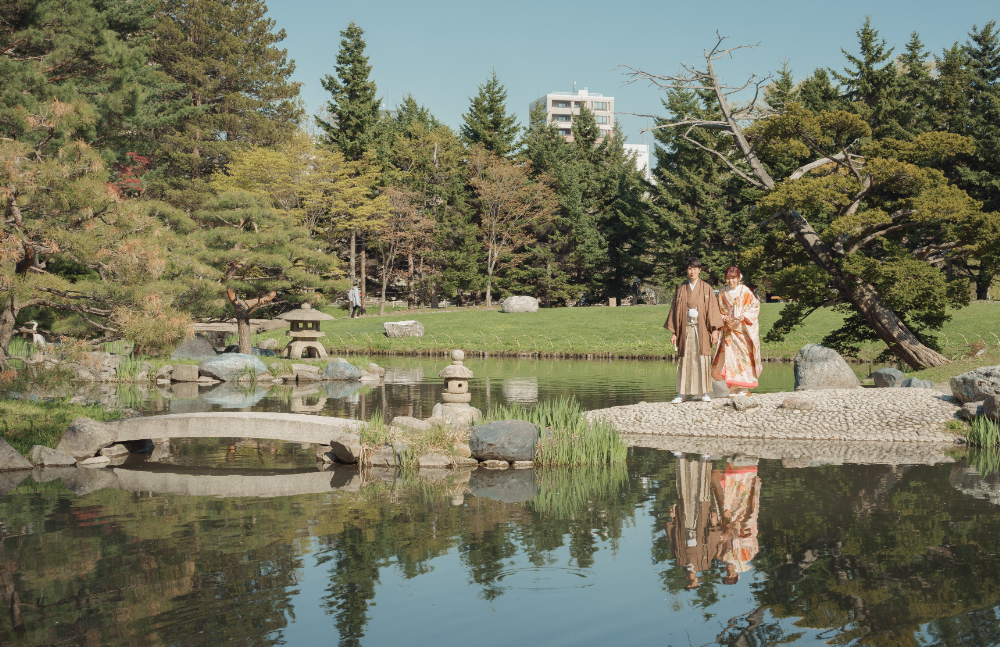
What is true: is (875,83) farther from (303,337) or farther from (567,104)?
(567,104)

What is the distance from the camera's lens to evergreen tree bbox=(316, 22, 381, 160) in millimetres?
42875

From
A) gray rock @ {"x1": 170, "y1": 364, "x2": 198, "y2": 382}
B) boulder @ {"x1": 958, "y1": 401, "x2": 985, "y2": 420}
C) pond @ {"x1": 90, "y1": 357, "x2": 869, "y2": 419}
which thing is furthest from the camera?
gray rock @ {"x1": 170, "y1": 364, "x2": 198, "y2": 382}

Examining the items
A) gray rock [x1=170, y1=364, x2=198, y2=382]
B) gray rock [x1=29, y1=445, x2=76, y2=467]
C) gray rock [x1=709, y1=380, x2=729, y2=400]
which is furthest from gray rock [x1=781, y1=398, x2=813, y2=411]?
gray rock [x1=170, y1=364, x2=198, y2=382]

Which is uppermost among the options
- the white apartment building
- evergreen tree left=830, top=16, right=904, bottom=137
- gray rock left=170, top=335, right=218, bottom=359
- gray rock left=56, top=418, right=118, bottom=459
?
the white apartment building

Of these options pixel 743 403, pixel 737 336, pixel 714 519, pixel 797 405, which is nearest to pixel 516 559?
pixel 714 519

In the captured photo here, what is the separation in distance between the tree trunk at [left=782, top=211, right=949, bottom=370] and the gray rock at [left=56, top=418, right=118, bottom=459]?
12.4 meters

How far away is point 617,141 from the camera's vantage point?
54.3 metres

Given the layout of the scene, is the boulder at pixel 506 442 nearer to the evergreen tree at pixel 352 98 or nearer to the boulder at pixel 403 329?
the boulder at pixel 403 329

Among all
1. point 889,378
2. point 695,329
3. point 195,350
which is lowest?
point 889,378

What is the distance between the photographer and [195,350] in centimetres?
2355

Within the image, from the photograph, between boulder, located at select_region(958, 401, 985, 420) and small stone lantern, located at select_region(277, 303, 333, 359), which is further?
small stone lantern, located at select_region(277, 303, 333, 359)

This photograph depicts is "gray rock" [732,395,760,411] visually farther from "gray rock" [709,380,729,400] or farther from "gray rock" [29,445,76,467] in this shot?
"gray rock" [29,445,76,467]

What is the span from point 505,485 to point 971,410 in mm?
6373

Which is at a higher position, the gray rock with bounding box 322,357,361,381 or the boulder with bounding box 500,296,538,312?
the boulder with bounding box 500,296,538,312
